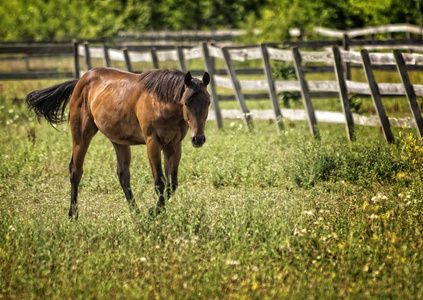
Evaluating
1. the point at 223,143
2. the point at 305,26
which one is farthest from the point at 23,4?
the point at 223,143

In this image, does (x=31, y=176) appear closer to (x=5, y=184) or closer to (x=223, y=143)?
(x=5, y=184)

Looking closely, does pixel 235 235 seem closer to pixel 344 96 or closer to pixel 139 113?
pixel 139 113

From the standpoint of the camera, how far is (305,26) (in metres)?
27.4

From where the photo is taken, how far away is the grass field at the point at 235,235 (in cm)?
405

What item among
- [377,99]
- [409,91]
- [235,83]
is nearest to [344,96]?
[377,99]

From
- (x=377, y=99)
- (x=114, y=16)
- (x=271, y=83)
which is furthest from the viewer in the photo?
Answer: (x=114, y=16)

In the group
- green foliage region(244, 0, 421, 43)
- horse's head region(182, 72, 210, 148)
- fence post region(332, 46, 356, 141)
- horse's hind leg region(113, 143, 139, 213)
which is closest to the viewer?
horse's head region(182, 72, 210, 148)

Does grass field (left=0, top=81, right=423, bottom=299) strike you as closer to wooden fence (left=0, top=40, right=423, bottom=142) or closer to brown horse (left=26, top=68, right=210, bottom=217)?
brown horse (left=26, top=68, right=210, bottom=217)

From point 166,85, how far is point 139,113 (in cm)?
45

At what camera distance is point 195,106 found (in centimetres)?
527

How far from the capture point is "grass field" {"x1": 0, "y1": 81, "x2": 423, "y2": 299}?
4047 millimetres

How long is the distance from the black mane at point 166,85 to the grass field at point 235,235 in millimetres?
1107

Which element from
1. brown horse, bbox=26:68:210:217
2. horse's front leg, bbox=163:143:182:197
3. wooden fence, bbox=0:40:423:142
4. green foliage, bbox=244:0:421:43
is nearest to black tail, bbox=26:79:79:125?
brown horse, bbox=26:68:210:217

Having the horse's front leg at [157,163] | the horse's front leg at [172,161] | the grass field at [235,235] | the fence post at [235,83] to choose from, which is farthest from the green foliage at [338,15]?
the horse's front leg at [157,163]
